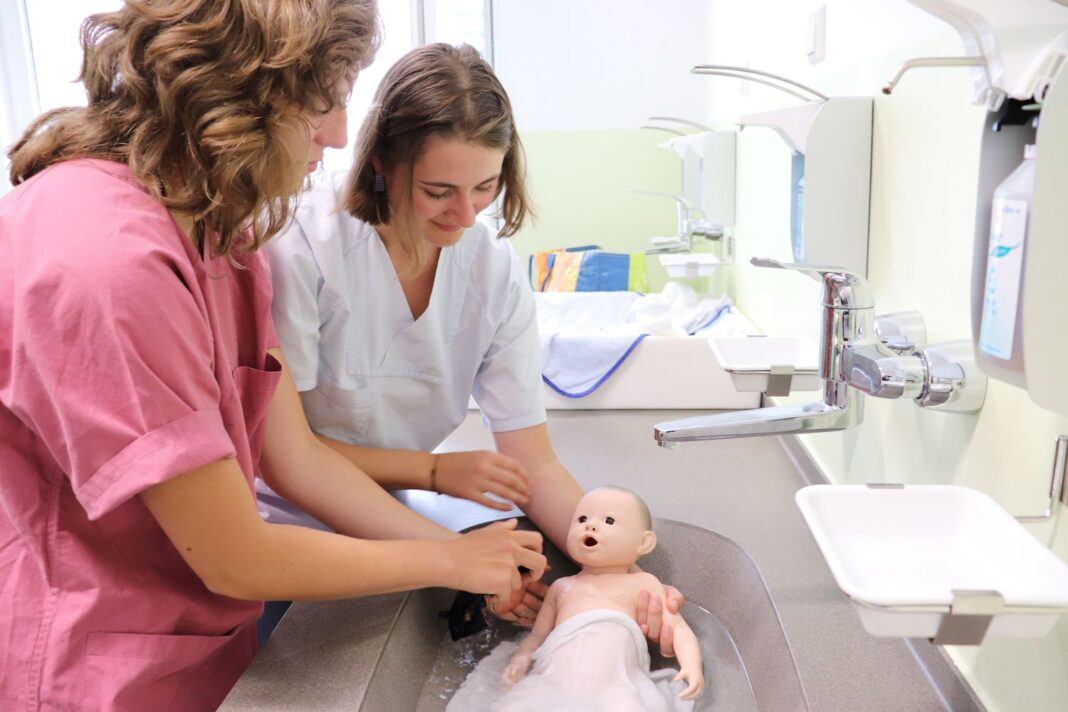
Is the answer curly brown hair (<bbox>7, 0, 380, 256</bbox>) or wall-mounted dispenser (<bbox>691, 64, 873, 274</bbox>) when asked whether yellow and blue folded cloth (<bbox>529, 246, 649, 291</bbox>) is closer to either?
wall-mounted dispenser (<bbox>691, 64, 873, 274</bbox>)

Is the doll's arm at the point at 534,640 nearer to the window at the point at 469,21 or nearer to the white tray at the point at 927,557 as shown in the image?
the white tray at the point at 927,557

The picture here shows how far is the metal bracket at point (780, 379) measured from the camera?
1339 mm

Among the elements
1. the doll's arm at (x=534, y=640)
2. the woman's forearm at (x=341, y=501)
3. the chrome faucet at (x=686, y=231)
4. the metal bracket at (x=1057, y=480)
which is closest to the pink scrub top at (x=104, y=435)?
the woman's forearm at (x=341, y=501)

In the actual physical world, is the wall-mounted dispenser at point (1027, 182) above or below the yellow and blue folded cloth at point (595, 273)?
above

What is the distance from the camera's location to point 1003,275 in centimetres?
65

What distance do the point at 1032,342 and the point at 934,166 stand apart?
551 millimetres

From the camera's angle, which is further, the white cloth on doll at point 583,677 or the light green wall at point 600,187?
the light green wall at point 600,187

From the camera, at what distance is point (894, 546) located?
0.82 m

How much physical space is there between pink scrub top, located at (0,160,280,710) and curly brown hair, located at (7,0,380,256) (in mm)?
35

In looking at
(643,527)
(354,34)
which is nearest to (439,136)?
(354,34)

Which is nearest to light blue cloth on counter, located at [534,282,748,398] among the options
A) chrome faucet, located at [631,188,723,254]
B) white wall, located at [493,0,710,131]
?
chrome faucet, located at [631,188,723,254]

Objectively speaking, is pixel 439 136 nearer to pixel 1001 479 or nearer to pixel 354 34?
pixel 354 34

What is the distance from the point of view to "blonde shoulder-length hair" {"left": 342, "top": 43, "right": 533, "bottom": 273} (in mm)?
1163

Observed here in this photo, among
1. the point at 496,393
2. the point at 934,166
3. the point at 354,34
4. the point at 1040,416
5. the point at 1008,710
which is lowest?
the point at 1008,710
